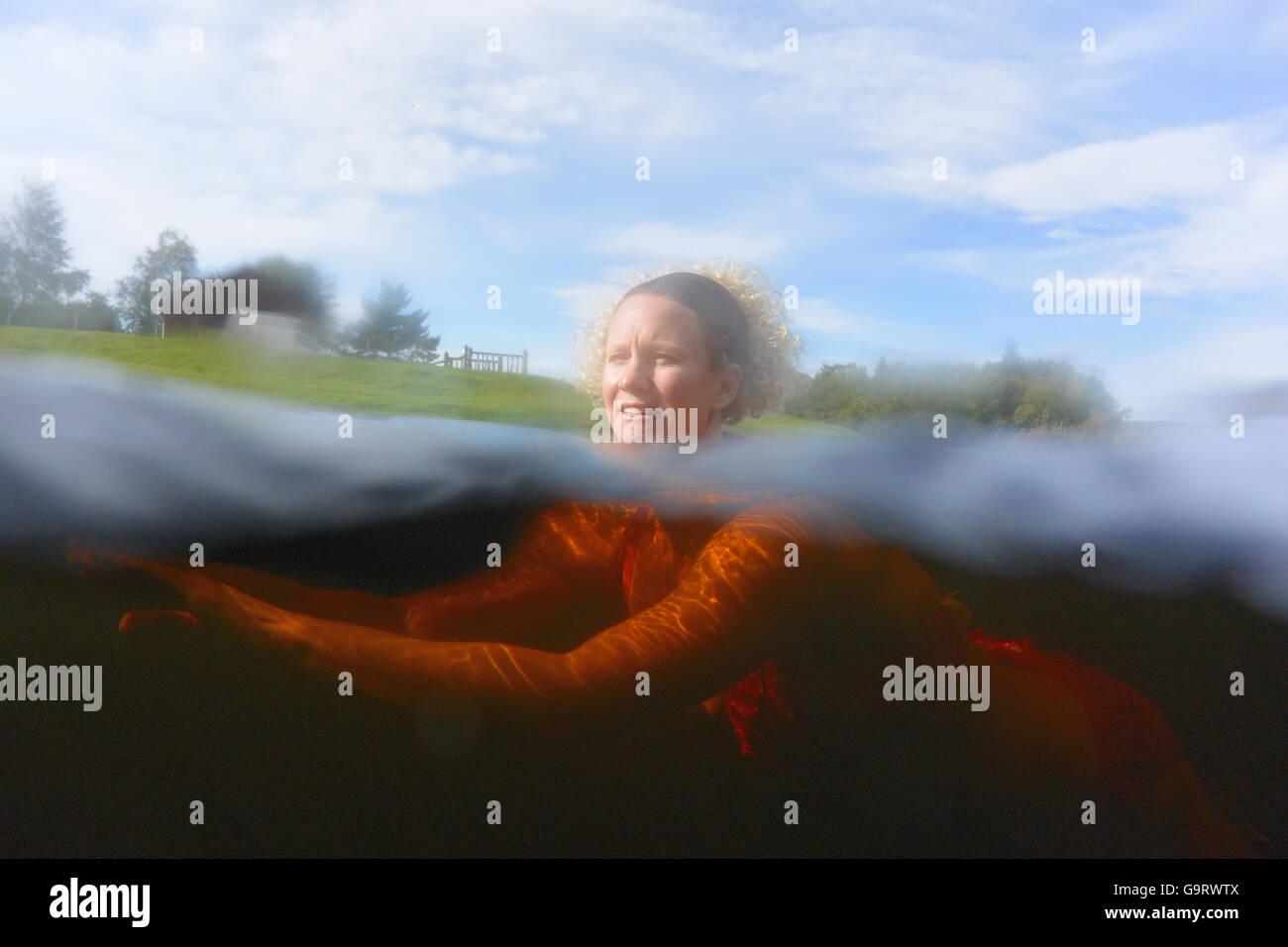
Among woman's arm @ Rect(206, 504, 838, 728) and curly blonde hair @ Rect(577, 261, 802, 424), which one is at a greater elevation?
curly blonde hair @ Rect(577, 261, 802, 424)

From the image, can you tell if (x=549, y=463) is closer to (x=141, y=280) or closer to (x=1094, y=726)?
(x=141, y=280)

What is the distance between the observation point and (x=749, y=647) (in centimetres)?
273

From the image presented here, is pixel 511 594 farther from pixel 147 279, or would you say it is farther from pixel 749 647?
pixel 147 279

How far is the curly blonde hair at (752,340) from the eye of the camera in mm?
3100

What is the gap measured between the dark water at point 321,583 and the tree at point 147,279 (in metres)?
0.22

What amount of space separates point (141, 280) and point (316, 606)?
1.37m

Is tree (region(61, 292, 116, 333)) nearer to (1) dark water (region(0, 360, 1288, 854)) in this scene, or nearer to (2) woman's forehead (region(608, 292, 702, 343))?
(1) dark water (region(0, 360, 1288, 854))

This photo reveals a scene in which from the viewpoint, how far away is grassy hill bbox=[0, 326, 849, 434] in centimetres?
317

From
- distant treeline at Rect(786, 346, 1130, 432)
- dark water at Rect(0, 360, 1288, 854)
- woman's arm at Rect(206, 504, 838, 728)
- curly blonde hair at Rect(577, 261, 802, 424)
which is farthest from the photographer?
distant treeline at Rect(786, 346, 1130, 432)

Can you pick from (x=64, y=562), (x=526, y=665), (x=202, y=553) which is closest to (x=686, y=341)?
(x=526, y=665)

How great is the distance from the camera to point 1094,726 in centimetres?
308

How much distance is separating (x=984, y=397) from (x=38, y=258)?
11.1ft
